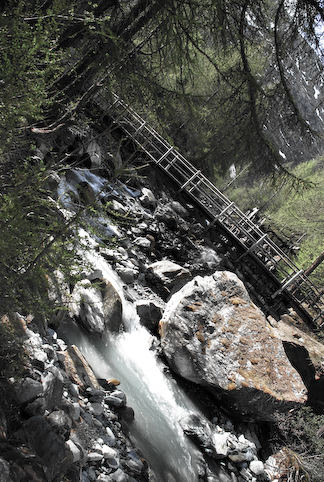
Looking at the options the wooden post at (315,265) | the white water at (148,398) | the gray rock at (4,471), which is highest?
the wooden post at (315,265)

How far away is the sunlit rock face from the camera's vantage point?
21.1 feet

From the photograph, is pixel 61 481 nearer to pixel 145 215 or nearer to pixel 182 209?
pixel 145 215

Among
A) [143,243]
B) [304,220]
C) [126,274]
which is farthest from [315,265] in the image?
[126,274]

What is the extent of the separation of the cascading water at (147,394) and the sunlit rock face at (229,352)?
582 mm

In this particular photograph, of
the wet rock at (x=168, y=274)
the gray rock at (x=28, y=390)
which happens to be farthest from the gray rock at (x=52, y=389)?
the wet rock at (x=168, y=274)

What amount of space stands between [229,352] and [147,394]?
7.08ft

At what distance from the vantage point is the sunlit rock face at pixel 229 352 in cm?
643

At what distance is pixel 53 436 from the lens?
2746 millimetres

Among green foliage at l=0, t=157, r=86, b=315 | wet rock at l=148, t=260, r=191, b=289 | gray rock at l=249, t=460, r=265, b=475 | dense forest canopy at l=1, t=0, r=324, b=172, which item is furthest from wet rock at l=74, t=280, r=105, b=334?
gray rock at l=249, t=460, r=265, b=475

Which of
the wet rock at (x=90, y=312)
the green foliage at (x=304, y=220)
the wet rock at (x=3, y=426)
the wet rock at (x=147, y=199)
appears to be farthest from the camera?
the green foliage at (x=304, y=220)

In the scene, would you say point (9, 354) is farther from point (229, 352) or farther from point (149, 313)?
point (229, 352)

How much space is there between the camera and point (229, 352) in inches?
262

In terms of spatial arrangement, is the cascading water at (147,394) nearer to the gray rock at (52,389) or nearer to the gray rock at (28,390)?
the gray rock at (52,389)

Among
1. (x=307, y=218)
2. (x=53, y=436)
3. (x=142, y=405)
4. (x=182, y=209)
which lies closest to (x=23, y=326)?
(x=53, y=436)
